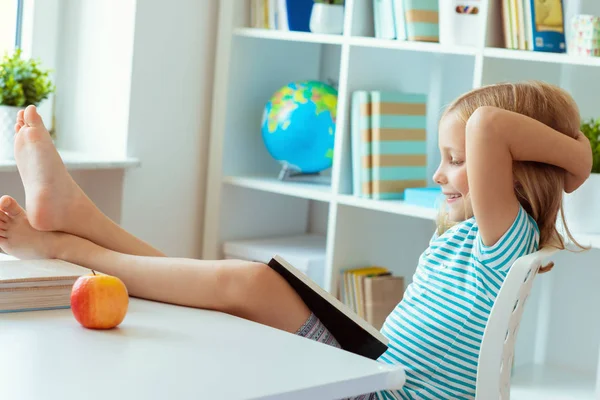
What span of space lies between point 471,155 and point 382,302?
1.04 metres

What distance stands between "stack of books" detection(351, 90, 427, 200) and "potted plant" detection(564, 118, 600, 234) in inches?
19.2

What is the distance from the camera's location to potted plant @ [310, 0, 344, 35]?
8.14 feet

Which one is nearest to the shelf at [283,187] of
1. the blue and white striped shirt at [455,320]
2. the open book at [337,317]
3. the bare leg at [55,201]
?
the bare leg at [55,201]

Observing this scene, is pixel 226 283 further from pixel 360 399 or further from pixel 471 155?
pixel 471 155

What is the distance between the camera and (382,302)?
246 cm

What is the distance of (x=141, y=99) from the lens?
2.49 m

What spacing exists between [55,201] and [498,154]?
30.2 inches

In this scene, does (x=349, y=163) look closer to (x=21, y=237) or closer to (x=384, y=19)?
(x=384, y=19)

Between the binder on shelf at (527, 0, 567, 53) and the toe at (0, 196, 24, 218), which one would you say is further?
the binder on shelf at (527, 0, 567, 53)

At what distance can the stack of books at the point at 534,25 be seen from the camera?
6.93 feet

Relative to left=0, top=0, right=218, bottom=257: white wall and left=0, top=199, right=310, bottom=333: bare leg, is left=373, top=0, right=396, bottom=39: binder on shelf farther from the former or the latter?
left=0, top=199, right=310, bottom=333: bare leg

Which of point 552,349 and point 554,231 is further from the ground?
point 554,231

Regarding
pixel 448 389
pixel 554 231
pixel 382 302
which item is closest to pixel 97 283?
pixel 448 389

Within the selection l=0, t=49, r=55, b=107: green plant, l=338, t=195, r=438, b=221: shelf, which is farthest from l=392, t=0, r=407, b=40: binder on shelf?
l=0, t=49, r=55, b=107: green plant
